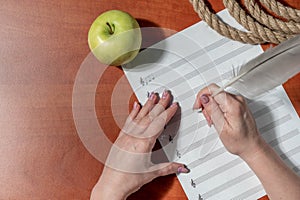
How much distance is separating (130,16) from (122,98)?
0.46ft

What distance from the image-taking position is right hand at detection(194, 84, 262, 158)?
816 millimetres

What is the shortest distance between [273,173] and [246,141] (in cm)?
7

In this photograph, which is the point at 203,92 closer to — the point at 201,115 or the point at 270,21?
the point at 201,115

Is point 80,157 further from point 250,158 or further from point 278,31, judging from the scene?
point 278,31

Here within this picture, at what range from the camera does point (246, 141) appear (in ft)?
2.71

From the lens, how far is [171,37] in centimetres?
86

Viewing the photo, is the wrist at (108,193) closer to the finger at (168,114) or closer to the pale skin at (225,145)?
the pale skin at (225,145)

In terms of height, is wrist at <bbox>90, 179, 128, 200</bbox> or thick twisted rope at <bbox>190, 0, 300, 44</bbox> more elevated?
thick twisted rope at <bbox>190, 0, 300, 44</bbox>

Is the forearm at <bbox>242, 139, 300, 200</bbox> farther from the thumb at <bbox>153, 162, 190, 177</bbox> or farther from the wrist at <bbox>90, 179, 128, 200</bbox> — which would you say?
the wrist at <bbox>90, 179, 128, 200</bbox>

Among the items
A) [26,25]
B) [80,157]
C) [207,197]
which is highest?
[26,25]

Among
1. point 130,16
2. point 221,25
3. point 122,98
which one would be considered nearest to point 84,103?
point 122,98

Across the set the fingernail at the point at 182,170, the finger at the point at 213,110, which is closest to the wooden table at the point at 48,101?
the fingernail at the point at 182,170

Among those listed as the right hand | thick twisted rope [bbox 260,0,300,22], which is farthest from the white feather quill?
thick twisted rope [bbox 260,0,300,22]

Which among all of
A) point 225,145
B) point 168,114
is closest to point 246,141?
point 225,145
